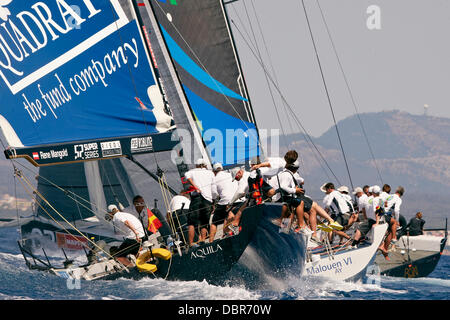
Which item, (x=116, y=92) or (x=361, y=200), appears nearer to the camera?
(x=116, y=92)

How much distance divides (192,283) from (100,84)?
454 cm

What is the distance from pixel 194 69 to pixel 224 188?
4.37 metres

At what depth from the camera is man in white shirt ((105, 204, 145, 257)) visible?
11484mm

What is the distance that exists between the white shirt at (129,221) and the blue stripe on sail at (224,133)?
2.73 m

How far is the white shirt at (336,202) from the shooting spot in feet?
46.4

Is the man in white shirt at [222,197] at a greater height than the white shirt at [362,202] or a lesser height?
greater

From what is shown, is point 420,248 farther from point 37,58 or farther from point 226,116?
point 37,58

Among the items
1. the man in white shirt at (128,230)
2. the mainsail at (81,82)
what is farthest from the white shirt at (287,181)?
the mainsail at (81,82)

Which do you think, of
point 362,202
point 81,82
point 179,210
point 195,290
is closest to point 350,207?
point 362,202

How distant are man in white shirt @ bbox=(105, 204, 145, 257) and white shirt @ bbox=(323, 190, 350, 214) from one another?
4.20 m

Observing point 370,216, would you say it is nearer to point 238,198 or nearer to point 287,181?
point 238,198

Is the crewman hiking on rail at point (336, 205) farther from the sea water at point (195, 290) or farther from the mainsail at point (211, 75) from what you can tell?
the mainsail at point (211, 75)

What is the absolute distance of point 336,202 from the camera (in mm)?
14312
